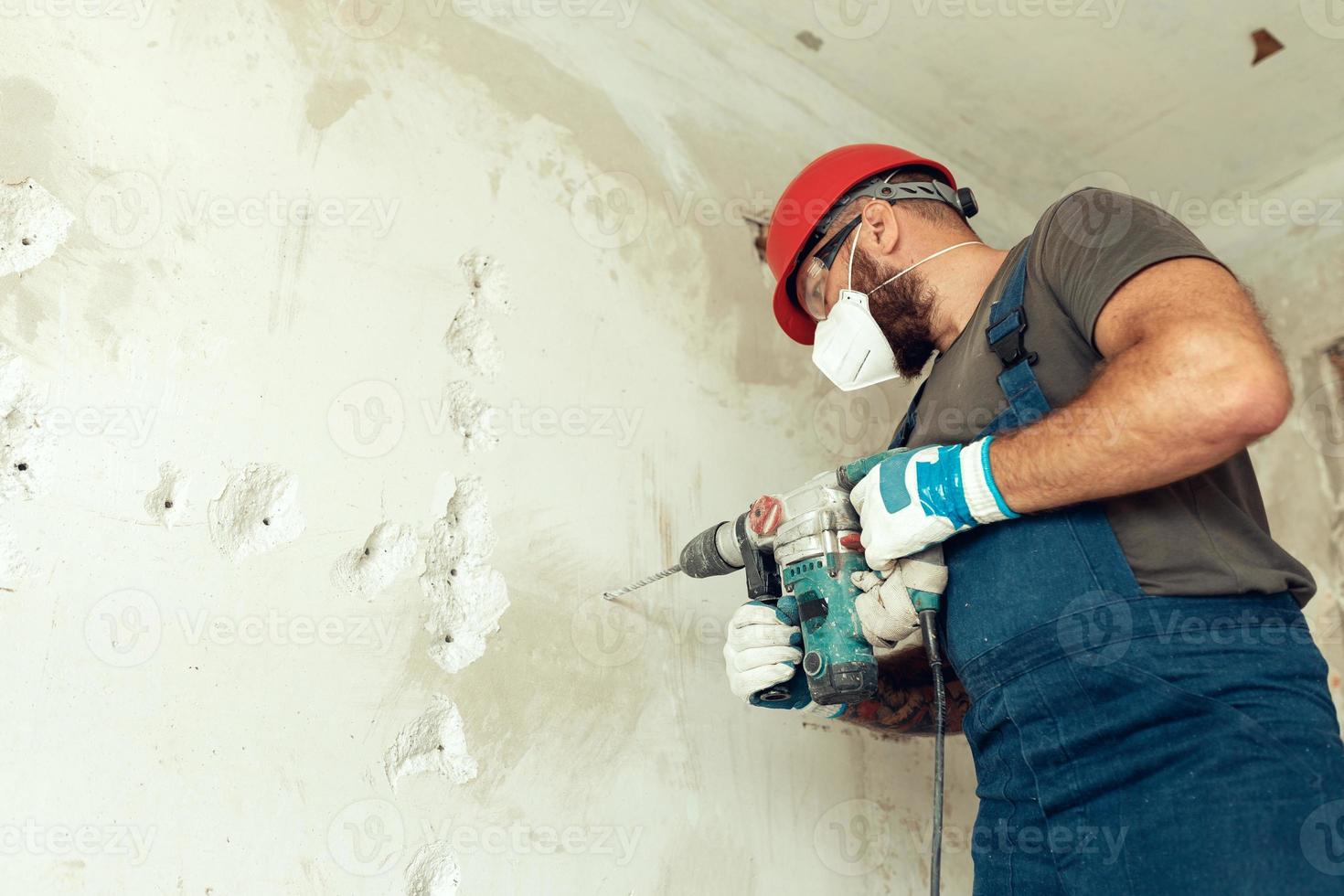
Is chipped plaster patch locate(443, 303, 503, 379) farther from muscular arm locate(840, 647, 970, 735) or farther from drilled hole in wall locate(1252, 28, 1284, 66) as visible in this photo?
drilled hole in wall locate(1252, 28, 1284, 66)

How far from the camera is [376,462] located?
1.60 m

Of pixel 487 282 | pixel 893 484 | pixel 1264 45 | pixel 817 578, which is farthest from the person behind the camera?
pixel 1264 45

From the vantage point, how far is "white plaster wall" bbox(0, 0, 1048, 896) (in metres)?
1.33

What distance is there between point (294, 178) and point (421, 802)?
105 centimetres

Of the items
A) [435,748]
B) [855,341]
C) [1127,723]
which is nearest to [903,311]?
[855,341]

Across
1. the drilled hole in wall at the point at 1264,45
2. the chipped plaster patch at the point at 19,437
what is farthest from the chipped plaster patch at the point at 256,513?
the drilled hole in wall at the point at 1264,45

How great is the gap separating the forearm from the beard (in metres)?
0.47

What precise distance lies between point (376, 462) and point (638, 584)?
0.50 metres

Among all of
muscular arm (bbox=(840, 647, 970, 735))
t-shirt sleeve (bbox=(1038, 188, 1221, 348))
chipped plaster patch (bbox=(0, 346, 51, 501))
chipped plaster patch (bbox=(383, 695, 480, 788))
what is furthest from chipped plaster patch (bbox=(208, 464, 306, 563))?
t-shirt sleeve (bbox=(1038, 188, 1221, 348))

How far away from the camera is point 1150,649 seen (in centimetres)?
107

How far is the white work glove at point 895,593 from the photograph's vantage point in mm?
1292

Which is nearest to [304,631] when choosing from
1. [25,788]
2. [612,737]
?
[25,788]

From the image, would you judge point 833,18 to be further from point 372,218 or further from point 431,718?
point 431,718

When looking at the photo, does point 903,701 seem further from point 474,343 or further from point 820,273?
point 474,343
